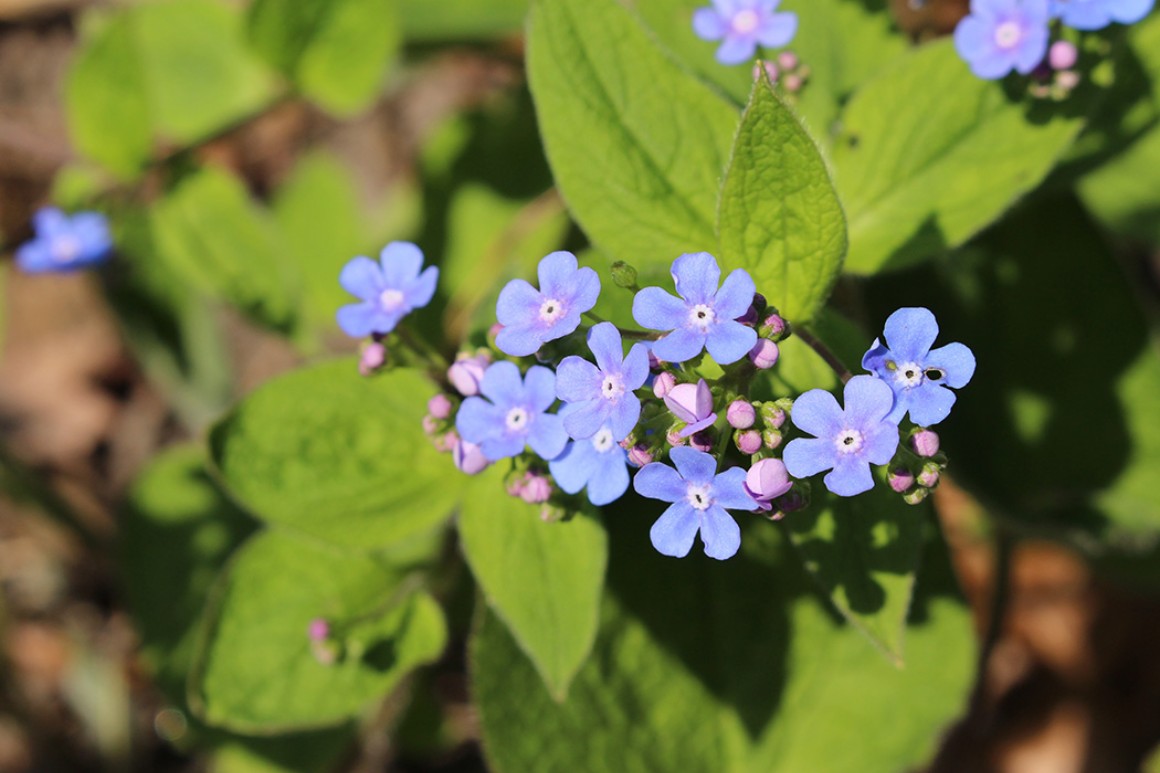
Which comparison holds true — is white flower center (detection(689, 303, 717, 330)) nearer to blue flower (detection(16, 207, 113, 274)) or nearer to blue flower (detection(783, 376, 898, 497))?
blue flower (detection(783, 376, 898, 497))

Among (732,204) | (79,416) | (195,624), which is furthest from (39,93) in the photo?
(732,204)

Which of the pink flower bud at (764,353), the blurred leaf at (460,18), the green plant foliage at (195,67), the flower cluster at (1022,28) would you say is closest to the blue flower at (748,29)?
the flower cluster at (1022,28)

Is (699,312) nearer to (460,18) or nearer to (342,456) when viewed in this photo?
(342,456)

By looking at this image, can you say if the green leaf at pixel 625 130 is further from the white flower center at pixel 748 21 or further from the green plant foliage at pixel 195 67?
the green plant foliage at pixel 195 67

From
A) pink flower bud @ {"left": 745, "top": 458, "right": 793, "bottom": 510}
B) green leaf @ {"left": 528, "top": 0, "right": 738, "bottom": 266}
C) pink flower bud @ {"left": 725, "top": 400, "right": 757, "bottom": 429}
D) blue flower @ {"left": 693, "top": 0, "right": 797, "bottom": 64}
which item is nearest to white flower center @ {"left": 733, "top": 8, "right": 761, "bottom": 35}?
blue flower @ {"left": 693, "top": 0, "right": 797, "bottom": 64}

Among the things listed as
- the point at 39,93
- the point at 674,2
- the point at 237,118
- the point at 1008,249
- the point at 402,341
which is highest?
the point at 674,2

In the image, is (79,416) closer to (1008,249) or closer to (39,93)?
(39,93)

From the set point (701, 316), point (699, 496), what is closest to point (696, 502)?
point (699, 496)
